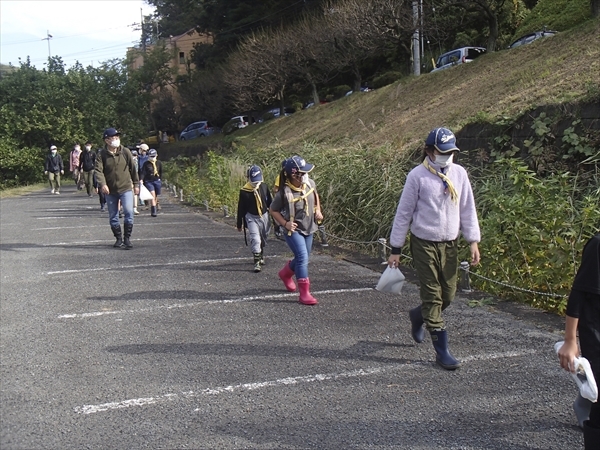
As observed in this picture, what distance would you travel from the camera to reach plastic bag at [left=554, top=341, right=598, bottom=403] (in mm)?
2924

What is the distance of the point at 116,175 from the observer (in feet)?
34.1

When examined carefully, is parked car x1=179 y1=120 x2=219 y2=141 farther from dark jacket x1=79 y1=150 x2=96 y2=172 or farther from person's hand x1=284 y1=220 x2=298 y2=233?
person's hand x1=284 y1=220 x2=298 y2=233

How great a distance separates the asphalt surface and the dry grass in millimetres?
6151

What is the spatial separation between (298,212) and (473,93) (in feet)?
39.9

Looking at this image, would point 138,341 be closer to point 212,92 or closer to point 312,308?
point 312,308

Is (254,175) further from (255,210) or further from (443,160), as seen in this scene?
(443,160)

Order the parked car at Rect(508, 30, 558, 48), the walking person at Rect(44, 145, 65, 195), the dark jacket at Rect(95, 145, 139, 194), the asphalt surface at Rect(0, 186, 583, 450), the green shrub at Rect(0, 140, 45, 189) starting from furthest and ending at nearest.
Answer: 1. the green shrub at Rect(0, 140, 45, 189)
2. the walking person at Rect(44, 145, 65, 195)
3. the parked car at Rect(508, 30, 558, 48)
4. the dark jacket at Rect(95, 145, 139, 194)
5. the asphalt surface at Rect(0, 186, 583, 450)

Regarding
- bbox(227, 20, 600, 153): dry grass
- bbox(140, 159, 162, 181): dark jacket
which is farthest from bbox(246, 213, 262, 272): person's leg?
bbox(140, 159, 162, 181): dark jacket

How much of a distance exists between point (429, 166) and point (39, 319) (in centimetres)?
419

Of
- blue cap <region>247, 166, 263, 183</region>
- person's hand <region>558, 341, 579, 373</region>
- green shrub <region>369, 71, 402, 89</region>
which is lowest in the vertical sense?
person's hand <region>558, 341, 579, 373</region>

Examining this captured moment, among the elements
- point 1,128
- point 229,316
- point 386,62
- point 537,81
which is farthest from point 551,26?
point 1,128

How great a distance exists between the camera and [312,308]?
22.1ft

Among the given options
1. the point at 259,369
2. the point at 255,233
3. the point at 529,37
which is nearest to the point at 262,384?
the point at 259,369

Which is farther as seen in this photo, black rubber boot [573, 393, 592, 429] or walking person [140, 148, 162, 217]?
walking person [140, 148, 162, 217]
